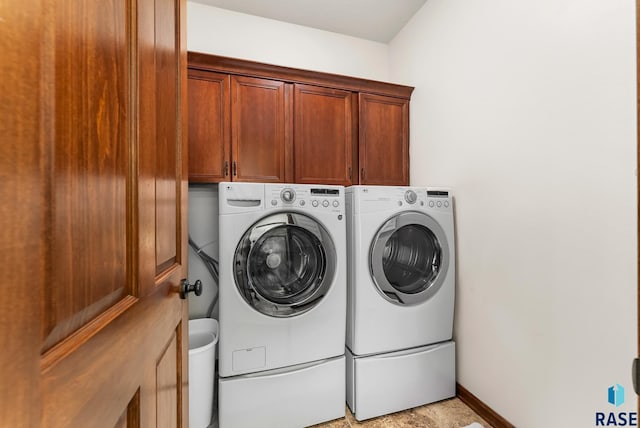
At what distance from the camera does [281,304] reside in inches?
58.8

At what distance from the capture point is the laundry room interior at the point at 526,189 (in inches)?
41.1

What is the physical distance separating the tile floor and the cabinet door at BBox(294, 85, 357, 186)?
147 centimetres

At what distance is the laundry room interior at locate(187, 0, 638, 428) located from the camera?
3.42 feet

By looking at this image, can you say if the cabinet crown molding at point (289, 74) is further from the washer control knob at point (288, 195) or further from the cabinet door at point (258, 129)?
the washer control knob at point (288, 195)

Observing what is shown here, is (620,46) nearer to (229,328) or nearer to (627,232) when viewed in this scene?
(627,232)

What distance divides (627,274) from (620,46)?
2.70 ft

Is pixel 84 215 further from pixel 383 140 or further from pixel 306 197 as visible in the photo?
pixel 383 140

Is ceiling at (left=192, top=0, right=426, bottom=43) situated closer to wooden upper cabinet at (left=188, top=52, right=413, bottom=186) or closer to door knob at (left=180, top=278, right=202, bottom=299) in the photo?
wooden upper cabinet at (left=188, top=52, right=413, bottom=186)

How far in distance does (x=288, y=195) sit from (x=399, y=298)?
883mm

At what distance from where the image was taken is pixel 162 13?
66 cm

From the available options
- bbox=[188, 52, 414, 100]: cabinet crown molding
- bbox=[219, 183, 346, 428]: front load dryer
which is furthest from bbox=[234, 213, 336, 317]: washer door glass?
bbox=[188, 52, 414, 100]: cabinet crown molding

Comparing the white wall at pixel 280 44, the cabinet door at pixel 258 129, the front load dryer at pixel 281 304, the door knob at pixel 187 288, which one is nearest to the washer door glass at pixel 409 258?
the front load dryer at pixel 281 304

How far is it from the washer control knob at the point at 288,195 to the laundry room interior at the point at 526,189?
38cm

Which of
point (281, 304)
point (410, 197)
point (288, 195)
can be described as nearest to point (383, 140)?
point (410, 197)
